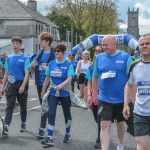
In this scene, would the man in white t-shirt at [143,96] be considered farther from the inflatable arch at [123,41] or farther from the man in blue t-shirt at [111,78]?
the inflatable arch at [123,41]

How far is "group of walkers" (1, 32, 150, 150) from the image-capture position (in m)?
5.49

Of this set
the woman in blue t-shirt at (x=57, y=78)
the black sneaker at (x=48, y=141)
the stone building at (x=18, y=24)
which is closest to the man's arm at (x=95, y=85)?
the woman in blue t-shirt at (x=57, y=78)

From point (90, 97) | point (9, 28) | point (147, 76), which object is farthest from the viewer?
point (9, 28)

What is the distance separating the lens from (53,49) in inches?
349

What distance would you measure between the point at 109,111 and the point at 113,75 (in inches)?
21.0

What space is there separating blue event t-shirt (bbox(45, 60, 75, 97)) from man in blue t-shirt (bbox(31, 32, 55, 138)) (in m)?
0.53

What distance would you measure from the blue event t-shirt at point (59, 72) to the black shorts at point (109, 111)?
151 cm

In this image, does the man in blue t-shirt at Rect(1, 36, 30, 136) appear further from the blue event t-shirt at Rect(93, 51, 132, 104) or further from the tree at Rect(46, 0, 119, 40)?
the tree at Rect(46, 0, 119, 40)

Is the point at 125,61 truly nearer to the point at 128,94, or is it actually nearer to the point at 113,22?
the point at 128,94

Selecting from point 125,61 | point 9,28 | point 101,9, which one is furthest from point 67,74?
point 101,9

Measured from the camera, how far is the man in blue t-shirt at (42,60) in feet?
28.8

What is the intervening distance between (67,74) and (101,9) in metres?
75.3

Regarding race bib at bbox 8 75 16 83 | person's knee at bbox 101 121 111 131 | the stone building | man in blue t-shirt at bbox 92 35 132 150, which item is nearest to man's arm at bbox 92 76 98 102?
man in blue t-shirt at bbox 92 35 132 150

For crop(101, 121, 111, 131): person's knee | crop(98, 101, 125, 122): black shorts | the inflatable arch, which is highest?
the inflatable arch
